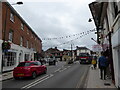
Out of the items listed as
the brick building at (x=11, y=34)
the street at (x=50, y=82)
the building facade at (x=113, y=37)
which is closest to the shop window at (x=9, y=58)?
the brick building at (x=11, y=34)

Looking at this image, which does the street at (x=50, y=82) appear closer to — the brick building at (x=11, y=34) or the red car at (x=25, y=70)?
the red car at (x=25, y=70)

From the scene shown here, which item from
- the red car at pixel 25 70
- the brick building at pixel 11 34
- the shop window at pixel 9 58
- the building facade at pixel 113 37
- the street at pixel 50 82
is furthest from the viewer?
the shop window at pixel 9 58

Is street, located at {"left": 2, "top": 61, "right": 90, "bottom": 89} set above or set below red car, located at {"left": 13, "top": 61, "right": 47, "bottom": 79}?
below

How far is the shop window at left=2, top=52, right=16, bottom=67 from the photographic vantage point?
633 inches

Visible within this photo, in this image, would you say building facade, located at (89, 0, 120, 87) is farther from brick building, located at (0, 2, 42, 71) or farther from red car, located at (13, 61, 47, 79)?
brick building, located at (0, 2, 42, 71)

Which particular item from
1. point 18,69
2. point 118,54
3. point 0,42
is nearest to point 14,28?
point 0,42

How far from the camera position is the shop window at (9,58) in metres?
16.1

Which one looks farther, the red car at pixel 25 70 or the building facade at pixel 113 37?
the red car at pixel 25 70

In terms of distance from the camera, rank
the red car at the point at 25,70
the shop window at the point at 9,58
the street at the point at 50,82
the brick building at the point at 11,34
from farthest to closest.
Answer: the shop window at the point at 9,58, the brick building at the point at 11,34, the red car at the point at 25,70, the street at the point at 50,82

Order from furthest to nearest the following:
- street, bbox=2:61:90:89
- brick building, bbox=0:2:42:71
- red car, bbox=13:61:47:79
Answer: brick building, bbox=0:2:42:71, red car, bbox=13:61:47:79, street, bbox=2:61:90:89

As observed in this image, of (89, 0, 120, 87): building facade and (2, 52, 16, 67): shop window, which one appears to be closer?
(89, 0, 120, 87): building facade

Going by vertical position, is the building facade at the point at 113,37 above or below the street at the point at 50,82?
above

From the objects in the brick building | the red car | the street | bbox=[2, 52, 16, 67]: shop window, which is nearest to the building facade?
the street

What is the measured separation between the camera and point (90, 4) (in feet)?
33.6
